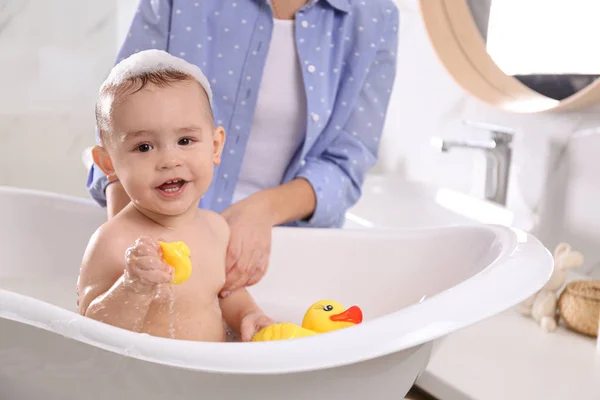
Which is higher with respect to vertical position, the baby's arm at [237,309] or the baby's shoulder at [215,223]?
the baby's shoulder at [215,223]

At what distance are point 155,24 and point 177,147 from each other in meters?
0.43

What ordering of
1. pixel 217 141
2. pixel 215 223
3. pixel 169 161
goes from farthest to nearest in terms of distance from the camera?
pixel 215 223
pixel 217 141
pixel 169 161

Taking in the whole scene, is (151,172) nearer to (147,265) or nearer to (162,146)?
(162,146)

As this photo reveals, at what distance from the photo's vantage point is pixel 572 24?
1866 millimetres

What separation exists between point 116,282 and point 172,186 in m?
0.15

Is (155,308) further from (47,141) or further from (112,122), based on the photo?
(47,141)

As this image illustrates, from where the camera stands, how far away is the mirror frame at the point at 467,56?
1.93 meters

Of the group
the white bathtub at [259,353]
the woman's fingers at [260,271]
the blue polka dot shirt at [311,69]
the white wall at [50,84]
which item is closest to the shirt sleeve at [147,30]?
the blue polka dot shirt at [311,69]

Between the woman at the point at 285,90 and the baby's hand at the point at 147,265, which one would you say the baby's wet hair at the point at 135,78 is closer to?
the baby's hand at the point at 147,265

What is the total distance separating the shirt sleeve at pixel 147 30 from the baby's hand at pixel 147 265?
1.59 feet

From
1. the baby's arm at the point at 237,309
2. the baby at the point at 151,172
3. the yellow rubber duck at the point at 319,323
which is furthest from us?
the baby's arm at the point at 237,309

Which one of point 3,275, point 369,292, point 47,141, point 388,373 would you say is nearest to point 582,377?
→ point 369,292

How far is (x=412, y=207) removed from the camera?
2.22 metres

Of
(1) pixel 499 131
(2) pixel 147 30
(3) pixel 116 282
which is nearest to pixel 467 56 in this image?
→ (1) pixel 499 131
